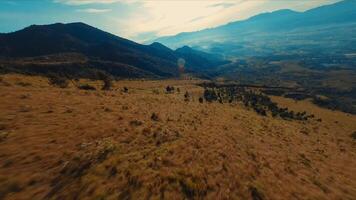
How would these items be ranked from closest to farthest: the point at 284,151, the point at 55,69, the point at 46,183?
the point at 46,183 < the point at 284,151 < the point at 55,69

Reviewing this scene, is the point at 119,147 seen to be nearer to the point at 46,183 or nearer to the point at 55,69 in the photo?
the point at 46,183

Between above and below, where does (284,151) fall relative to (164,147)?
below

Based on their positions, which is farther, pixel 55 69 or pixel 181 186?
pixel 55 69

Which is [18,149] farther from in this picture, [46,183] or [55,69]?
[55,69]

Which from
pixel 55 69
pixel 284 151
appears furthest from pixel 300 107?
pixel 55 69

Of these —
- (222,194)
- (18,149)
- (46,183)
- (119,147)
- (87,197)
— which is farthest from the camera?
(119,147)

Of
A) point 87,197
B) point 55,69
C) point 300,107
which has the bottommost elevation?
point 300,107
